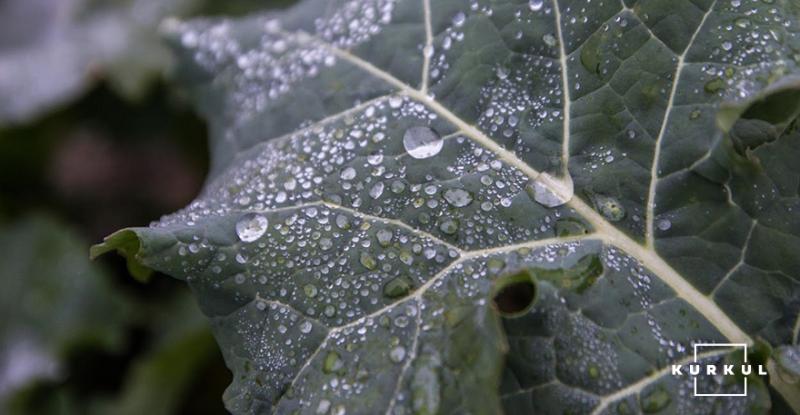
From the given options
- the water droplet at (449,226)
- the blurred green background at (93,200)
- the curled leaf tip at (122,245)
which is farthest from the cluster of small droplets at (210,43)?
the water droplet at (449,226)

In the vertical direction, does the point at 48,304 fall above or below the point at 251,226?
below

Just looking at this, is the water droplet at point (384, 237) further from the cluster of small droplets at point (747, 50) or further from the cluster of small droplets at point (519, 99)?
the cluster of small droplets at point (747, 50)

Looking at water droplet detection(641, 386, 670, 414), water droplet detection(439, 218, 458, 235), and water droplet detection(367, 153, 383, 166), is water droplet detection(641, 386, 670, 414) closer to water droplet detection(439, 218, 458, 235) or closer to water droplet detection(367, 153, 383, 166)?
water droplet detection(439, 218, 458, 235)

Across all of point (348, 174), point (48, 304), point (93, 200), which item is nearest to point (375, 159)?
point (348, 174)

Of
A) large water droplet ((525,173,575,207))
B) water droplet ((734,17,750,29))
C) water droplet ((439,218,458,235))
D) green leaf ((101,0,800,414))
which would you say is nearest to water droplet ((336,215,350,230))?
green leaf ((101,0,800,414))

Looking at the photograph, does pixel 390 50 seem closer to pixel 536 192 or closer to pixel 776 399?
pixel 536 192

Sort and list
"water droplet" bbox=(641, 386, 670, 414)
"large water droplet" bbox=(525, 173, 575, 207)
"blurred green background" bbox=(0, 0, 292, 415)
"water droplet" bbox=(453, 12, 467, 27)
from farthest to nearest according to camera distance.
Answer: "blurred green background" bbox=(0, 0, 292, 415) → "water droplet" bbox=(453, 12, 467, 27) → "large water droplet" bbox=(525, 173, 575, 207) → "water droplet" bbox=(641, 386, 670, 414)

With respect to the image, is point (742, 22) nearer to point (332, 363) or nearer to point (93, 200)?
point (332, 363)
